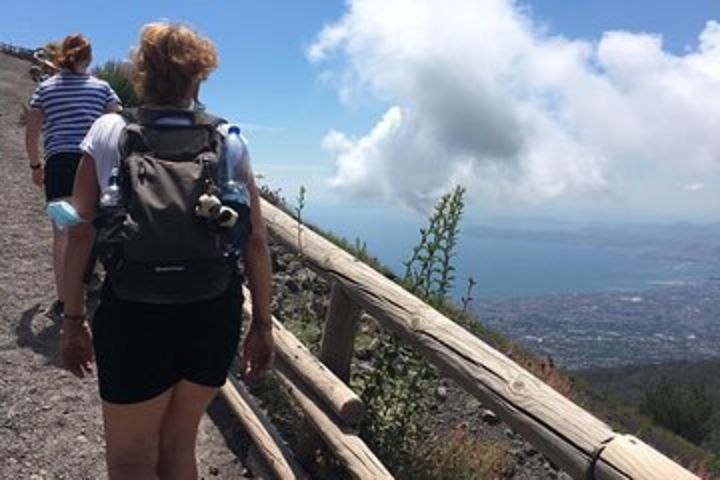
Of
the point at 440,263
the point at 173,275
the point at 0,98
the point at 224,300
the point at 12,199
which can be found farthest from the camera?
the point at 0,98

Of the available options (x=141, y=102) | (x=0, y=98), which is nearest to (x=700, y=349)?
(x=0, y=98)

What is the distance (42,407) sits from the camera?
5117 mm

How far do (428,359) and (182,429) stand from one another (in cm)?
117

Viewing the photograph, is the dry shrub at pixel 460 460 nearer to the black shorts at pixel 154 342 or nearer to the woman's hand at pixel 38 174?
the black shorts at pixel 154 342

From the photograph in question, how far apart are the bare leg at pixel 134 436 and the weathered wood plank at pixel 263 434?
4.86 ft

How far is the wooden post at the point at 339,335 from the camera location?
4.47 m

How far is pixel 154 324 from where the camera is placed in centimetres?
271

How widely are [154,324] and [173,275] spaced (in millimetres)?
198

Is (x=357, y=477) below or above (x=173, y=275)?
below

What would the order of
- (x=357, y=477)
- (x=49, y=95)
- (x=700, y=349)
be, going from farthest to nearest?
(x=700, y=349) → (x=49, y=95) → (x=357, y=477)

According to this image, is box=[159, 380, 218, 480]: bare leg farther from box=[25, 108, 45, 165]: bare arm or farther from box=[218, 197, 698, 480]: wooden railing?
box=[25, 108, 45, 165]: bare arm

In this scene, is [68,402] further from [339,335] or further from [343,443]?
[343,443]

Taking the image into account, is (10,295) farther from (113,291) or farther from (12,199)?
(113,291)

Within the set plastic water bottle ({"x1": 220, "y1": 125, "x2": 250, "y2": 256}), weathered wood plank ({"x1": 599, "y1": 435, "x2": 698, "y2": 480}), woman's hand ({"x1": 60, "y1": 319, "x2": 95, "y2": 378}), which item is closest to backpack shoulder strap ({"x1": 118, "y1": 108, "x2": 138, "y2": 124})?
plastic water bottle ({"x1": 220, "y1": 125, "x2": 250, "y2": 256})
